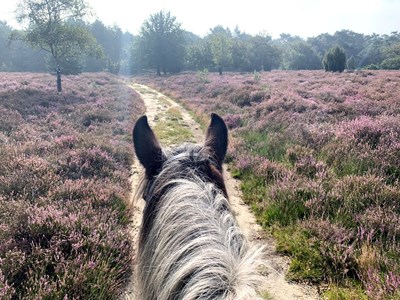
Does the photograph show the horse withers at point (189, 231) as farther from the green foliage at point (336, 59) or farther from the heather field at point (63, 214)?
the green foliage at point (336, 59)

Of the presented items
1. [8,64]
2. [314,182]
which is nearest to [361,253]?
[314,182]

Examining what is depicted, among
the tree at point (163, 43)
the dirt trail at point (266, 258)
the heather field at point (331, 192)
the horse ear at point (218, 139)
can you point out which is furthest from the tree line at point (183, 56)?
the horse ear at point (218, 139)

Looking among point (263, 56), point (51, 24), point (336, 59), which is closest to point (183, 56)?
point (263, 56)

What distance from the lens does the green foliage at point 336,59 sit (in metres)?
36.9

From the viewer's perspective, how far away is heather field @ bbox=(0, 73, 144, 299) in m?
3.24

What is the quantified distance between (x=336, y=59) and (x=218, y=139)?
40602mm

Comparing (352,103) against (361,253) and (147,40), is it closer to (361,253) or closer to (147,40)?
(361,253)

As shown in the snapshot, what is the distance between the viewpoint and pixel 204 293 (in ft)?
3.73

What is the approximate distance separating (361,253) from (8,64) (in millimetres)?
72568

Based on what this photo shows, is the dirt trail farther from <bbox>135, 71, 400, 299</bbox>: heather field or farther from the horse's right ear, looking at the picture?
the horse's right ear

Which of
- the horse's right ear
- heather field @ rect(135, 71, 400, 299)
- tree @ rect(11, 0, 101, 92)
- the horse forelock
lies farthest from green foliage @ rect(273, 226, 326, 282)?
tree @ rect(11, 0, 101, 92)

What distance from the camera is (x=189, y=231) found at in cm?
144

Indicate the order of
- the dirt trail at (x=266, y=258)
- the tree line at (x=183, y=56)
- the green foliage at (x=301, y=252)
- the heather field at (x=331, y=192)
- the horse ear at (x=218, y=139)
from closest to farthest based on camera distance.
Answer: the horse ear at (x=218, y=139) → the dirt trail at (x=266, y=258) → the heather field at (x=331, y=192) → the green foliage at (x=301, y=252) → the tree line at (x=183, y=56)

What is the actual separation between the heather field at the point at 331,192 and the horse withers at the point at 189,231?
2.52 metres
